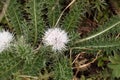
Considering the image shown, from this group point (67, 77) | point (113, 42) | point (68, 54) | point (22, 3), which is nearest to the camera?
point (67, 77)

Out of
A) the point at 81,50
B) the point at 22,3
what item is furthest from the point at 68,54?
the point at 22,3

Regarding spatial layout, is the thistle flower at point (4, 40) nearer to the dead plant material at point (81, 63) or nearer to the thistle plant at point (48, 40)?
the thistle plant at point (48, 40)

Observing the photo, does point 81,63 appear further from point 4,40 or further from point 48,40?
point 4,40

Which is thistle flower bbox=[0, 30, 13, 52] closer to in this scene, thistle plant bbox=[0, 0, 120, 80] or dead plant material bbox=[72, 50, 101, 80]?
thistle plant bbox=[0, 0, 120, 80]

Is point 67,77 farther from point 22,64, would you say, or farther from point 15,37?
point 15,37

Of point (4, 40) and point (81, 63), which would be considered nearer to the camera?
point (4, 40)

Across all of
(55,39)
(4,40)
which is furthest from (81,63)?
(4,40)

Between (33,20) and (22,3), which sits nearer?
(33,20)
